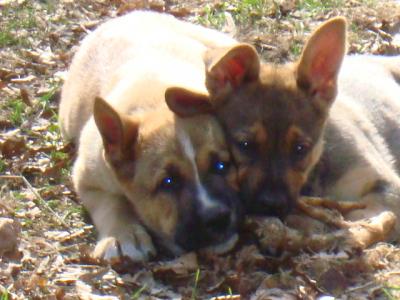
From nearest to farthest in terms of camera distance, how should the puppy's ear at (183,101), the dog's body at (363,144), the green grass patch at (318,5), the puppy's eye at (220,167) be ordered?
the puppy's eye at (220,167) < the puppy's ear at (183,101) < the dog's body at (363,144) < the green grass patch at (318,5)

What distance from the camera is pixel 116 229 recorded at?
6773 millimetres

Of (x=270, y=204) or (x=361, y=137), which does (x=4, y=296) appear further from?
(x=361, y=137)

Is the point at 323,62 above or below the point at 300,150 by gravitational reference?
above

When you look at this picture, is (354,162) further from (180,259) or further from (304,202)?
(180,259)

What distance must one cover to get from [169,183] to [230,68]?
889 mm

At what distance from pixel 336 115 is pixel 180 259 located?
1.83 m

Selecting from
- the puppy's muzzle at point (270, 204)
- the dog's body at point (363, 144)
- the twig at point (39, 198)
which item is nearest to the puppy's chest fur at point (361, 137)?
the dog's body at point (363, 144)

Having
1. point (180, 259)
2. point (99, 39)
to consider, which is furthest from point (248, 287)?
point (99, 39)

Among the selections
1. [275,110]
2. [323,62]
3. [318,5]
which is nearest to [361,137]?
[323,62]

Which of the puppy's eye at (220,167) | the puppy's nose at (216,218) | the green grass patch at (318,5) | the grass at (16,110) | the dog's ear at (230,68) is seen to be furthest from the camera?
the green grass patch at (318,5)

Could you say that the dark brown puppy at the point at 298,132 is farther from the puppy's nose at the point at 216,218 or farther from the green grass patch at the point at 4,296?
the green grass patch at the point at 4,296

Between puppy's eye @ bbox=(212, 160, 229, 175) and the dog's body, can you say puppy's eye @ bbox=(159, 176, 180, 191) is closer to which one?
puppy's eye @ bbox=(212, 160, 229, 175)

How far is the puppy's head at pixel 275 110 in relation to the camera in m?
6.50

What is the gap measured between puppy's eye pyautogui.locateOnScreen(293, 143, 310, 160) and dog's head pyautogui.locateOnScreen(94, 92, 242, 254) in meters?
0.44
